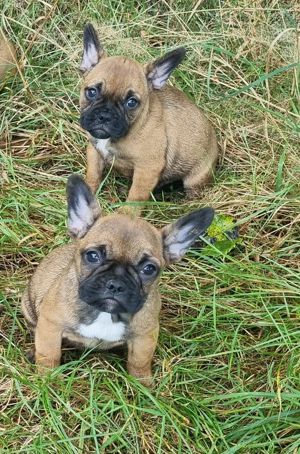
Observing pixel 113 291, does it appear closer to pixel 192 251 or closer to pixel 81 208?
pixel 81 208

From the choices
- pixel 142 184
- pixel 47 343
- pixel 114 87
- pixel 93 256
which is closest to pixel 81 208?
pixel 93 256

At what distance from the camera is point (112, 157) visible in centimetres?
746

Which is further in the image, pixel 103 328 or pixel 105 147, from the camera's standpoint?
pixel 105 147

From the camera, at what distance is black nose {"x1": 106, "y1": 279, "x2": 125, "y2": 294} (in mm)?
4977

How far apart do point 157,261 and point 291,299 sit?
5.01 ft

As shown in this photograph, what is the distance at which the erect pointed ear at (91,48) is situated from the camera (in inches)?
290

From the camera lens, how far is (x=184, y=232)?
5496 millimetres

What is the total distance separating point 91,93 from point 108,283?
8.17 feet

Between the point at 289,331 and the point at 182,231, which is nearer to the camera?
the point at 182,231

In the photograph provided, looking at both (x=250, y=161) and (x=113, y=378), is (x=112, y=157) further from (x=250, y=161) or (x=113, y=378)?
(x=113, y=378)

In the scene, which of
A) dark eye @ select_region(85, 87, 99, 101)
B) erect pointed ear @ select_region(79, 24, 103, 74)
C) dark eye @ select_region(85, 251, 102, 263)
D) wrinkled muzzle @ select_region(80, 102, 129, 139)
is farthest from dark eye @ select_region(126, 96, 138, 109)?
dark eye @ select_region(85, 251, 102, 263)

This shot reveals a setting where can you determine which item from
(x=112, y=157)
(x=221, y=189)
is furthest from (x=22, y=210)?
(x=221, y=189)

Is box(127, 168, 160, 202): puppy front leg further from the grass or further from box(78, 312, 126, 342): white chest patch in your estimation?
box(78, 312, 126, 342): white chest patch

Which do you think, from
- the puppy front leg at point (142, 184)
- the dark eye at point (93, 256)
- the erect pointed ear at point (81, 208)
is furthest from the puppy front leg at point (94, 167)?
the dark eye at point (93, 256)
